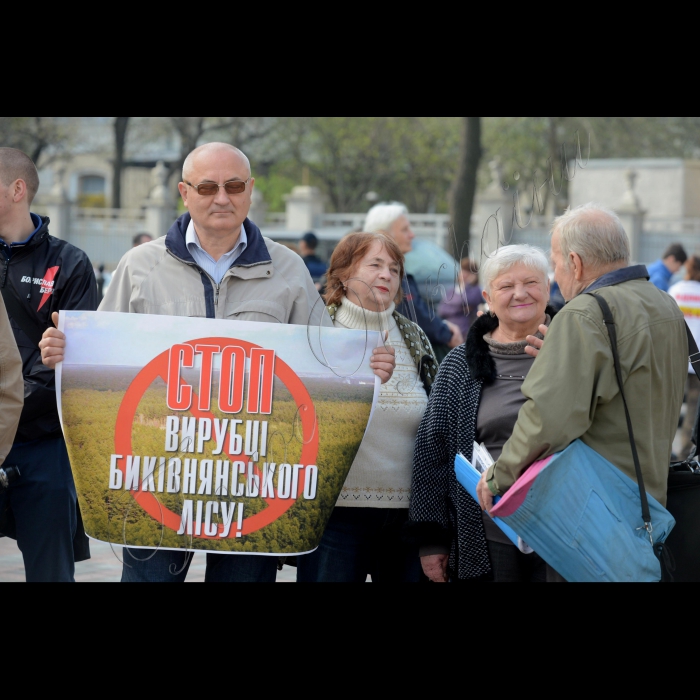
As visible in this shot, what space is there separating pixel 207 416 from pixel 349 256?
Answer: 816 millimetres

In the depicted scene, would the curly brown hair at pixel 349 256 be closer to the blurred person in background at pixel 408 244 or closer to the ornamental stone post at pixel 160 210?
the blurred person in background at pixel 408 244

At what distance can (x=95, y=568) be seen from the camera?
5617 millimetres

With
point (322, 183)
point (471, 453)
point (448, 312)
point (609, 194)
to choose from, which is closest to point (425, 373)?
point (471, 453)

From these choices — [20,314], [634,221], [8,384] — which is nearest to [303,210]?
[634,221]

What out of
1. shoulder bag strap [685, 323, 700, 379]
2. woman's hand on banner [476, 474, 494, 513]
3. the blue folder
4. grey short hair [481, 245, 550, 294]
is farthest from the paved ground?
shoulder bag strap [685, 323, 700, 379]

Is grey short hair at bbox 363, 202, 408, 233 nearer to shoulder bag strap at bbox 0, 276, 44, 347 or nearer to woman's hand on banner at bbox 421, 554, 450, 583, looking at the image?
shoulder bag strap at bbox 0, 276, 44, 347

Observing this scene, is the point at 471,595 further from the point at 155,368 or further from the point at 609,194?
the point at 609,194

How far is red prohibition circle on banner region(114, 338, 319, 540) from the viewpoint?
3.36 metres

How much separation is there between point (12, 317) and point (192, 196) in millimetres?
839

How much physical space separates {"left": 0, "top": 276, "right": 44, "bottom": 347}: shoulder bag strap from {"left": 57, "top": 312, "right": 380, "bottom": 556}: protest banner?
39cm

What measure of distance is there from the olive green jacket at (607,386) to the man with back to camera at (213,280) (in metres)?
0.61

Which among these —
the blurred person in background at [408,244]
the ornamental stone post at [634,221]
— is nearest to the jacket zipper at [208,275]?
the blurred person in background at [408,244]

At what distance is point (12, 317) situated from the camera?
12.1 feet

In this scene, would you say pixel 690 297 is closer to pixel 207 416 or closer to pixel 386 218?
pixel 386 218
